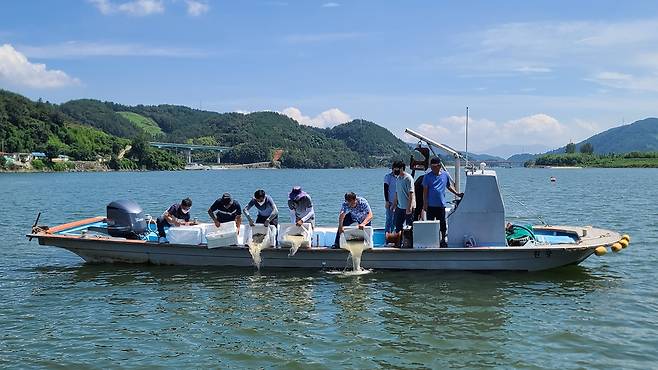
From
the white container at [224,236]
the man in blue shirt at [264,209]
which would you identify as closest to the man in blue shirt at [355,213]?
the man in blue shirt at [264,209]

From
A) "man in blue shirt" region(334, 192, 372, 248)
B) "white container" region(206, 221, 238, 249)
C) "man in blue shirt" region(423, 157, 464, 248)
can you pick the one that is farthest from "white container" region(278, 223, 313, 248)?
"man in blue shirt" region(423, 157, 464, 248)

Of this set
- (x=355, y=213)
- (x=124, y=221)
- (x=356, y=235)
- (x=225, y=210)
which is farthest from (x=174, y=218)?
(x=356, y=235)

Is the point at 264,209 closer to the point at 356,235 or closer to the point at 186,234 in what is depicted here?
the point at 186,234

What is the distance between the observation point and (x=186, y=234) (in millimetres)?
15641

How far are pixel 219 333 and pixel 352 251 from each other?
15.3ft

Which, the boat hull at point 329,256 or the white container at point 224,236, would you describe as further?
the white container at point 224,236

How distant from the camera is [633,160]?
184m

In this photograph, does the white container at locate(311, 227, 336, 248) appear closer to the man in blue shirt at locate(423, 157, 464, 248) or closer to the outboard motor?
the man in blue shirt at locate(423, 157, 464, 248)

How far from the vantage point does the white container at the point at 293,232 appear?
15016 millimetres

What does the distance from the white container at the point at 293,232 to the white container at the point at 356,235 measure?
2.93 feet

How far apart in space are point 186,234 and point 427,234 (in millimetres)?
6055

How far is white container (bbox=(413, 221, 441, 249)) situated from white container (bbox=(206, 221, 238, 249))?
14.6 ft

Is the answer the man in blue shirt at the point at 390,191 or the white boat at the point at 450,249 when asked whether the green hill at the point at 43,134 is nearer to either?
the white boat at the point at 450,249

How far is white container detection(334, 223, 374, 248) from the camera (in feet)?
47.9
